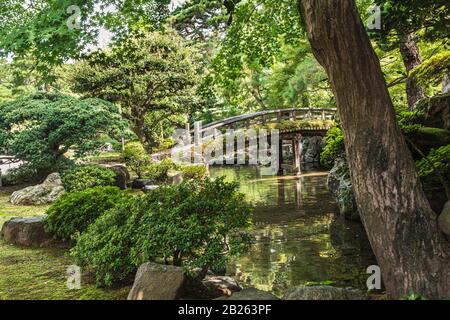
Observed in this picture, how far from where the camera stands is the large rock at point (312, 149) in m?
33.2

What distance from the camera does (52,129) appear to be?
50.4ft

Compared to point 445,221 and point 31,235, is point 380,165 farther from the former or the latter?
point 31,235

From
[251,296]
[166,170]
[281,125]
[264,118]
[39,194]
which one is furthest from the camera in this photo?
[264,118]

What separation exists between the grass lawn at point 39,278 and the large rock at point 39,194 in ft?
14.6

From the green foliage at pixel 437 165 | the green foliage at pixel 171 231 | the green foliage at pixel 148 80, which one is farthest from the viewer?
A: the green foliage at pixel 148 80

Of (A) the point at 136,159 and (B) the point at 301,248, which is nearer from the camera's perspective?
(B) the point at 301,248

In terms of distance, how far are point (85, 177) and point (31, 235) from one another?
18.6 ft

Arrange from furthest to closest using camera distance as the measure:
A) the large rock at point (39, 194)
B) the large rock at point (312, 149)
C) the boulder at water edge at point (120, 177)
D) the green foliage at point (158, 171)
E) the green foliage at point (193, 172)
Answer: the large rock at point (312, 149), the green foliage at point (193, 172), the green foliage at point (158, 171), the boulder at water edge at point (120, 177), the large rock at point (39, 194)

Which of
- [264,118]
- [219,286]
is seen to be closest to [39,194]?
[219,286]

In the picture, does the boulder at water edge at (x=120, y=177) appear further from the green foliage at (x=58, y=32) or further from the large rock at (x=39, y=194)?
the green foliage at (x=58, y=32)

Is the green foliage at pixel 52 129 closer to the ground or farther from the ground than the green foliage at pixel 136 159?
farther from the ground

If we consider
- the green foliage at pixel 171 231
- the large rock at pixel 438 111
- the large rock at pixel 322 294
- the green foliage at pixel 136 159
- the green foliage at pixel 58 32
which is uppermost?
the green foliage at pixel 58 32

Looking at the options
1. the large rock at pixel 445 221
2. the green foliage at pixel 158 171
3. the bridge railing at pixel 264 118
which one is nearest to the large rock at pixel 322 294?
the large rock at pixel 445 221
